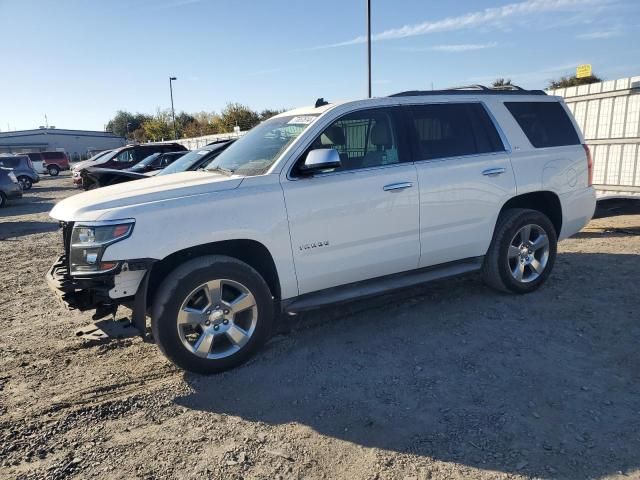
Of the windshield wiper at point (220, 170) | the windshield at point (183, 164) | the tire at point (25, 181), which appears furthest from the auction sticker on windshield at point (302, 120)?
the tire at point (25, 181)

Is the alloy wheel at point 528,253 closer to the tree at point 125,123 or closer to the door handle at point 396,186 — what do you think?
the door handle at point 396,186

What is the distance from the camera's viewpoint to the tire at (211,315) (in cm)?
345

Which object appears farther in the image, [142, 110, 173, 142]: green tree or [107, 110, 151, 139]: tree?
[107, 110, 151, 139]: tree

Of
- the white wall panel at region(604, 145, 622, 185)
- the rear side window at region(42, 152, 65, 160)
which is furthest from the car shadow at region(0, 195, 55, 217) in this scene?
the rear side window at region(42, 152, 65, 160)

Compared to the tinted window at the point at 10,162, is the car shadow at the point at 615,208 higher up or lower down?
lower down

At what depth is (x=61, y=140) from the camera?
3024 inches

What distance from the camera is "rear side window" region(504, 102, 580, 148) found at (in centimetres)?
504

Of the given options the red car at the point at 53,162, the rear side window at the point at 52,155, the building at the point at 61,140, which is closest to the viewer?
the red car at the point at 53,162

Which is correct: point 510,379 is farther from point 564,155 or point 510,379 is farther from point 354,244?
point 564,155

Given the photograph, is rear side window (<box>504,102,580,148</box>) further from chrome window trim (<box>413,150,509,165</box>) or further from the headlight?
the headlight

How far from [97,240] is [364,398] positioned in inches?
83.9

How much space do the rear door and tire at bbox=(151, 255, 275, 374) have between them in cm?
165

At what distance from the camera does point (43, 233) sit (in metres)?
11.2

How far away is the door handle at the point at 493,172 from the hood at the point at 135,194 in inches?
94.6
